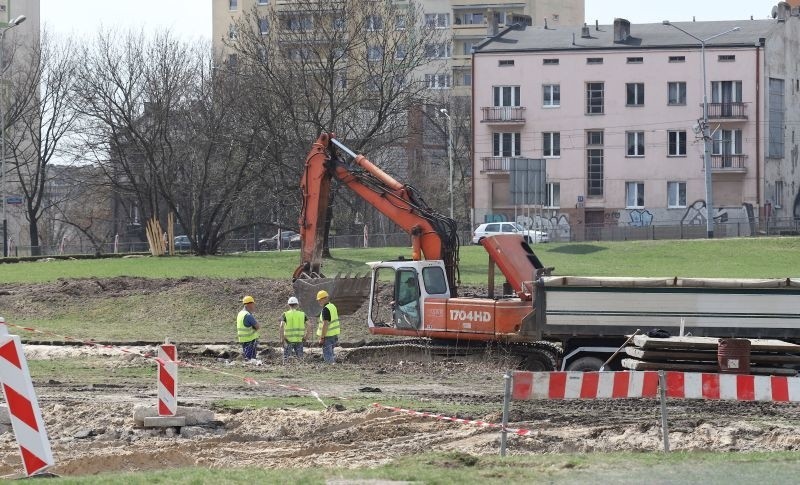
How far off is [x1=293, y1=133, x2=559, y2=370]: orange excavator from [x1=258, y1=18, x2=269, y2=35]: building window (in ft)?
79.5

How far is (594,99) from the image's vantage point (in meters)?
74.4

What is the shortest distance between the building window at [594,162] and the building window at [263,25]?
1005 inches

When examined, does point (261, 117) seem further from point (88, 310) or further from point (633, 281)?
point (633, 281)

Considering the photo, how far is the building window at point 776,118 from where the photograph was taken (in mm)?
73062

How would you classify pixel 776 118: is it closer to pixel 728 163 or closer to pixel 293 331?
pixel 728 163

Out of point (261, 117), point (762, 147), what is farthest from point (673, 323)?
point (762, 147)

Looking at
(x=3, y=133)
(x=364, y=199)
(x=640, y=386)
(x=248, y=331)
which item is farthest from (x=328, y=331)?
(x=3, y=133)

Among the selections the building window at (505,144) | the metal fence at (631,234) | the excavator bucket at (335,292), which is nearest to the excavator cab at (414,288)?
the excavator bucket at (335,292)

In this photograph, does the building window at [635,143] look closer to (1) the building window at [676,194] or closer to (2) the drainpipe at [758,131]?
(1) the building window at [676,194]

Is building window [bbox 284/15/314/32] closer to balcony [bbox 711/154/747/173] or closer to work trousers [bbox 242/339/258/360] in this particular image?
work trousers [bbox 242/339/258/360]

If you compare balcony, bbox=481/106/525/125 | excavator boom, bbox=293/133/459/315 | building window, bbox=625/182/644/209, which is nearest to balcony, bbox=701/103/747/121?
building window, bbox=625/182/644/209

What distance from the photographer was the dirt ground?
1389 centimetres

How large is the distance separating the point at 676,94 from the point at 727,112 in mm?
2882

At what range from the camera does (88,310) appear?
36.4 metres
